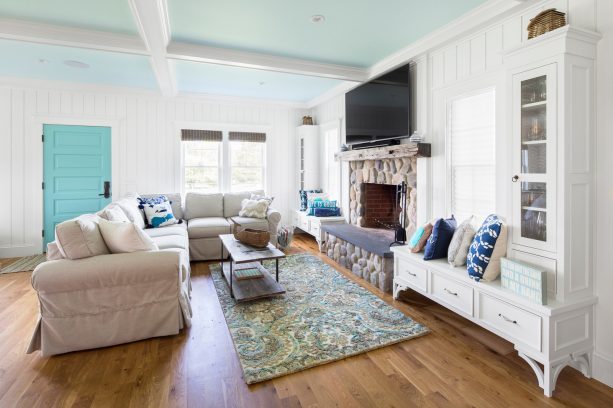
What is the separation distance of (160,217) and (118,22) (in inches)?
98.1

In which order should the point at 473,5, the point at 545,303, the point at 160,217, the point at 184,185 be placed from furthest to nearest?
the point at 184,185 → the point at 160,217 → the point at 473,5 → the point at 545,303

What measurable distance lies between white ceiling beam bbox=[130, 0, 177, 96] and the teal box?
3.11 m

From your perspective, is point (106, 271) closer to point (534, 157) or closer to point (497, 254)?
point (497, 254)

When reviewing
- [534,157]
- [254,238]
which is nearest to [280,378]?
[254,238]

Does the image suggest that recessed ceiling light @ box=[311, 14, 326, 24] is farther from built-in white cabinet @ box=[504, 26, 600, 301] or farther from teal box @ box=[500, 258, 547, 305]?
teal box @ box=[500, 258, 547, 305]

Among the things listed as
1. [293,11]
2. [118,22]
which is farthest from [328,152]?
[118,22]

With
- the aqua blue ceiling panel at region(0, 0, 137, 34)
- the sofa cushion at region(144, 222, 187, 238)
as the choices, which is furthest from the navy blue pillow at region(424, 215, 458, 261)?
the aqua blue ceiling panel at region(0, 0, 137, 34)

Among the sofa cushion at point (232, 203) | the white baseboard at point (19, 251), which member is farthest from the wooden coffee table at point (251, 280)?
the white baseboard at point (19, 251)

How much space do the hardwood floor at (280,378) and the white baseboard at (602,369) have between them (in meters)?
0.05

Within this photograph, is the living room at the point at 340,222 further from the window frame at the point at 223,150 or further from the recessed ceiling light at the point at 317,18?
the window frame at the point at 223,150

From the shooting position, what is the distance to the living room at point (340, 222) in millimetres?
1991

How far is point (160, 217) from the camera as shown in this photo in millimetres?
4641

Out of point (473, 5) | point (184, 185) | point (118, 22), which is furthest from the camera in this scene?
point (184, 185)

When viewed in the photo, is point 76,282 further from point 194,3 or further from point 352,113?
point 352,113
